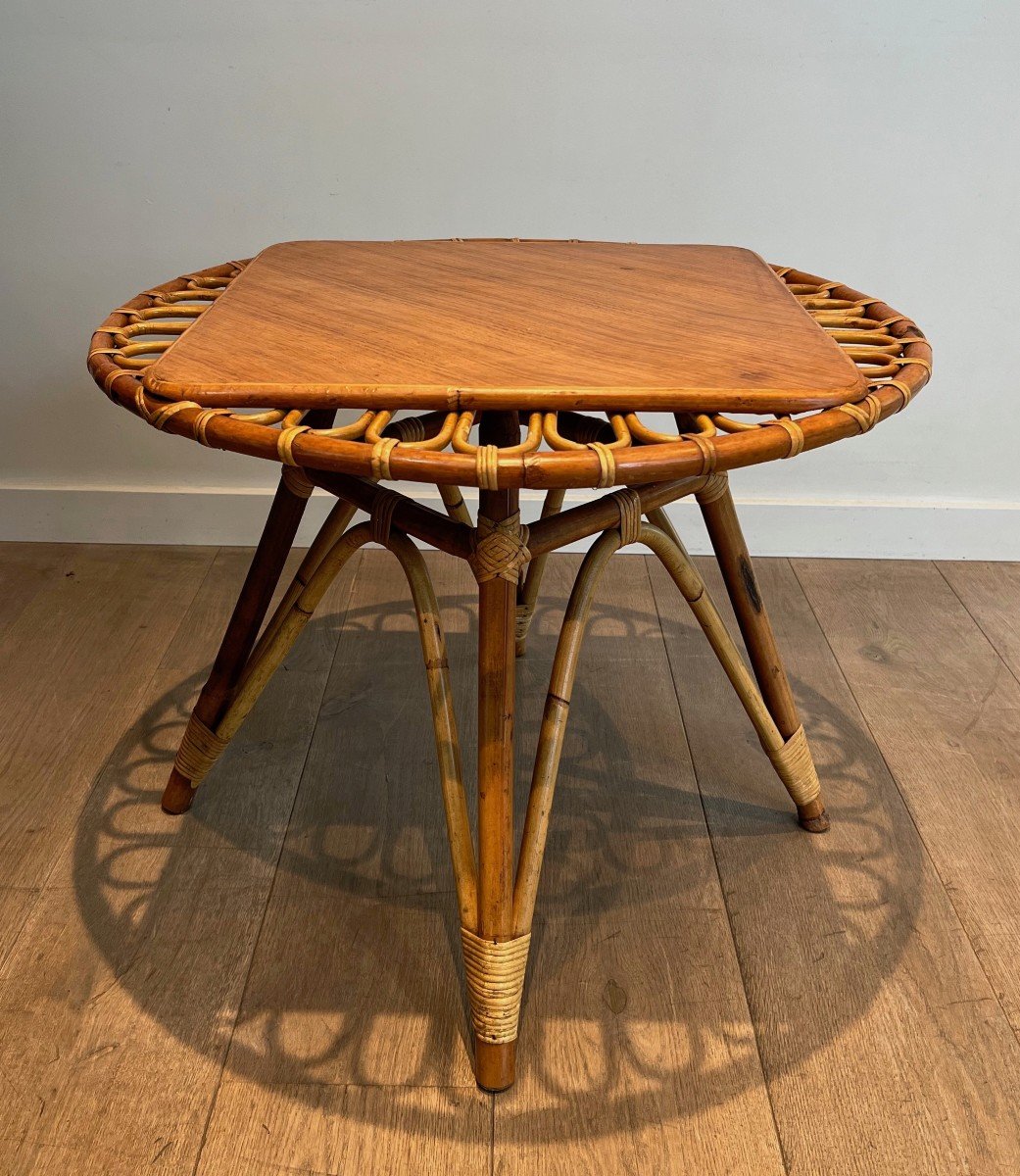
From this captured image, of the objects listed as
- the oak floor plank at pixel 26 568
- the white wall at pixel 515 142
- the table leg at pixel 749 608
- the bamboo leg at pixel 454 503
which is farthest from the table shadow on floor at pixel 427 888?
the white wall at pixel 515 142

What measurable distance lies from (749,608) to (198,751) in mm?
528

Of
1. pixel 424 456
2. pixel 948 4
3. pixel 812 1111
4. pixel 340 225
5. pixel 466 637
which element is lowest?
pixel 466 637

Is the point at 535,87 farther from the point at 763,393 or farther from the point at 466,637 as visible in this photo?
the point at 763,393

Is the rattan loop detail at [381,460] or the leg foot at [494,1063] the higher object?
the rattan loop detail at [381,460]

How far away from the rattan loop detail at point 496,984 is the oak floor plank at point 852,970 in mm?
203

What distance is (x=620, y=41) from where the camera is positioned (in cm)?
128

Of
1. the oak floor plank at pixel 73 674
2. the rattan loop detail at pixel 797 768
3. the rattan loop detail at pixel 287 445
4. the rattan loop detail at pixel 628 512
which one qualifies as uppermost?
the rattan loop detail at pixel 287 445

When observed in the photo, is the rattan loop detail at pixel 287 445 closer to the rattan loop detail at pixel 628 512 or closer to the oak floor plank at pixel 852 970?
the rattan loop detail at pixel 628 512

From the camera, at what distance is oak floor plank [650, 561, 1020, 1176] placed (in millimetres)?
769

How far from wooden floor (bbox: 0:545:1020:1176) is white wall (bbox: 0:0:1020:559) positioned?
448mm

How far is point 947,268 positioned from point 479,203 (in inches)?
24.4

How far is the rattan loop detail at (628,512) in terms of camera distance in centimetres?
80

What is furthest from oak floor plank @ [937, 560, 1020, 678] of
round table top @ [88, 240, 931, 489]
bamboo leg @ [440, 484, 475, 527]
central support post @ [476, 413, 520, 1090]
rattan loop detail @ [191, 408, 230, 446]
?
rattan loop detail @ [191, 408, 230, 446]

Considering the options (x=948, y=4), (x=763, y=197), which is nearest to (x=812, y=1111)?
(x=763, y=197)
